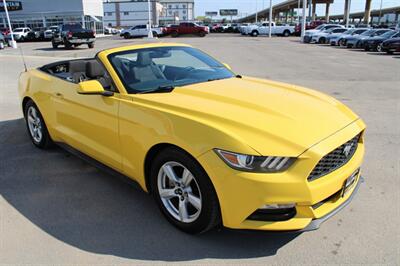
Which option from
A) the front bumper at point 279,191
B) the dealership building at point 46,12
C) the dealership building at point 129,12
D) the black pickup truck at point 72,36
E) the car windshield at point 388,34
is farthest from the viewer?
the dealership building at point 129,12

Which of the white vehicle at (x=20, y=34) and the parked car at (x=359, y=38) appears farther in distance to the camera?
the white vehicle at (x=20, y=34)

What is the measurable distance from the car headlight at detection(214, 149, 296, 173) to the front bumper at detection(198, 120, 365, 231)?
0.11 ft

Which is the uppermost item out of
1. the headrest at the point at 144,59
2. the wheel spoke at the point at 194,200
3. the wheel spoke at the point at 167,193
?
the headrest at the point at 144,59

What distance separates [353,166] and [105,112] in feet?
7.73

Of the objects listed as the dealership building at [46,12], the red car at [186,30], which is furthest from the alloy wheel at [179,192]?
the dealership building at [46,12]

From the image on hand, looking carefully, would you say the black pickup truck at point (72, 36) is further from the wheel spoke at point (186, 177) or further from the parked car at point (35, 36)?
the wheel spoke at point (186, 177)

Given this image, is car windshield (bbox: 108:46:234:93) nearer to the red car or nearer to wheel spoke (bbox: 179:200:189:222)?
wheel spoke (bbox: 179:200:189:222)

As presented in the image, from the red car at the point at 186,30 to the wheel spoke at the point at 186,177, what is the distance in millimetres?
48018

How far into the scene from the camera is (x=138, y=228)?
325 cm

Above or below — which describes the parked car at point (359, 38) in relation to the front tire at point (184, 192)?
above

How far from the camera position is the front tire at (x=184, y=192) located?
9.11 feet

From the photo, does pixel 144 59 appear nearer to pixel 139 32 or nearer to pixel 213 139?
pixel 213 139

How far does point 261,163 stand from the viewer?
254 cm

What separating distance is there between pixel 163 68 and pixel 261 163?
2.08 metres
